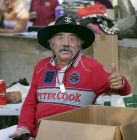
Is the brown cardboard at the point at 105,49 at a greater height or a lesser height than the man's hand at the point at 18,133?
greater

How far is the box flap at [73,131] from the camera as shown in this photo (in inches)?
82.0

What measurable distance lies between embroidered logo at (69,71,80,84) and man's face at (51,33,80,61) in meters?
0.12

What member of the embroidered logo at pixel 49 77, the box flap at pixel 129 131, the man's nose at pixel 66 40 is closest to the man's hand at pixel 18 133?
the embroidered logo at pixel 49 77

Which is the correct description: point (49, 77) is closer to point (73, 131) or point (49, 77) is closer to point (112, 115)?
point (112, 115)

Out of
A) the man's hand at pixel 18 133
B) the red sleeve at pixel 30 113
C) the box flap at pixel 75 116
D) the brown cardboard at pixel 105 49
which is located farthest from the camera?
the brown cardboard at pixel 105 49

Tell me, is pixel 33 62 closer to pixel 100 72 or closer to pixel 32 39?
pixel 32 39

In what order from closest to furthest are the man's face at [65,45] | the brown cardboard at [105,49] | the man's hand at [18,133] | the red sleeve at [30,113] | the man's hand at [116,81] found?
1. the man's hand at [116,81]
2. the man's hand at [18,133]
3. the red sleeve at [30,113]
4. the man's face at [65,45]
5. the brown cardboard at [105,49]

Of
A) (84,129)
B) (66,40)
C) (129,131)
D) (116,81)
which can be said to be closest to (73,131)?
(84,129)

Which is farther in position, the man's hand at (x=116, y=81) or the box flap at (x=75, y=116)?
the man's hand at (x=116, y=81)

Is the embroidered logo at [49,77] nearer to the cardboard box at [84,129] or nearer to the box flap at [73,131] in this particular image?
the cardboard box at [84,129]

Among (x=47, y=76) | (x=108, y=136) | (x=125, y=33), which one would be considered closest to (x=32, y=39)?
(x=125, y=33)

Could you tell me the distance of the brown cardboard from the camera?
6.34 metres

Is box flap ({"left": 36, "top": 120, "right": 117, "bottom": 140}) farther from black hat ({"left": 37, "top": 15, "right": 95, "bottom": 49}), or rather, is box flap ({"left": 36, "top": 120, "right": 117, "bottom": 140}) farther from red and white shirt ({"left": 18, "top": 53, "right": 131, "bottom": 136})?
black hat ({"left": 37, "top": 15, "right": 95, "bottom": 49})

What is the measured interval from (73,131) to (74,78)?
113 centimetres
